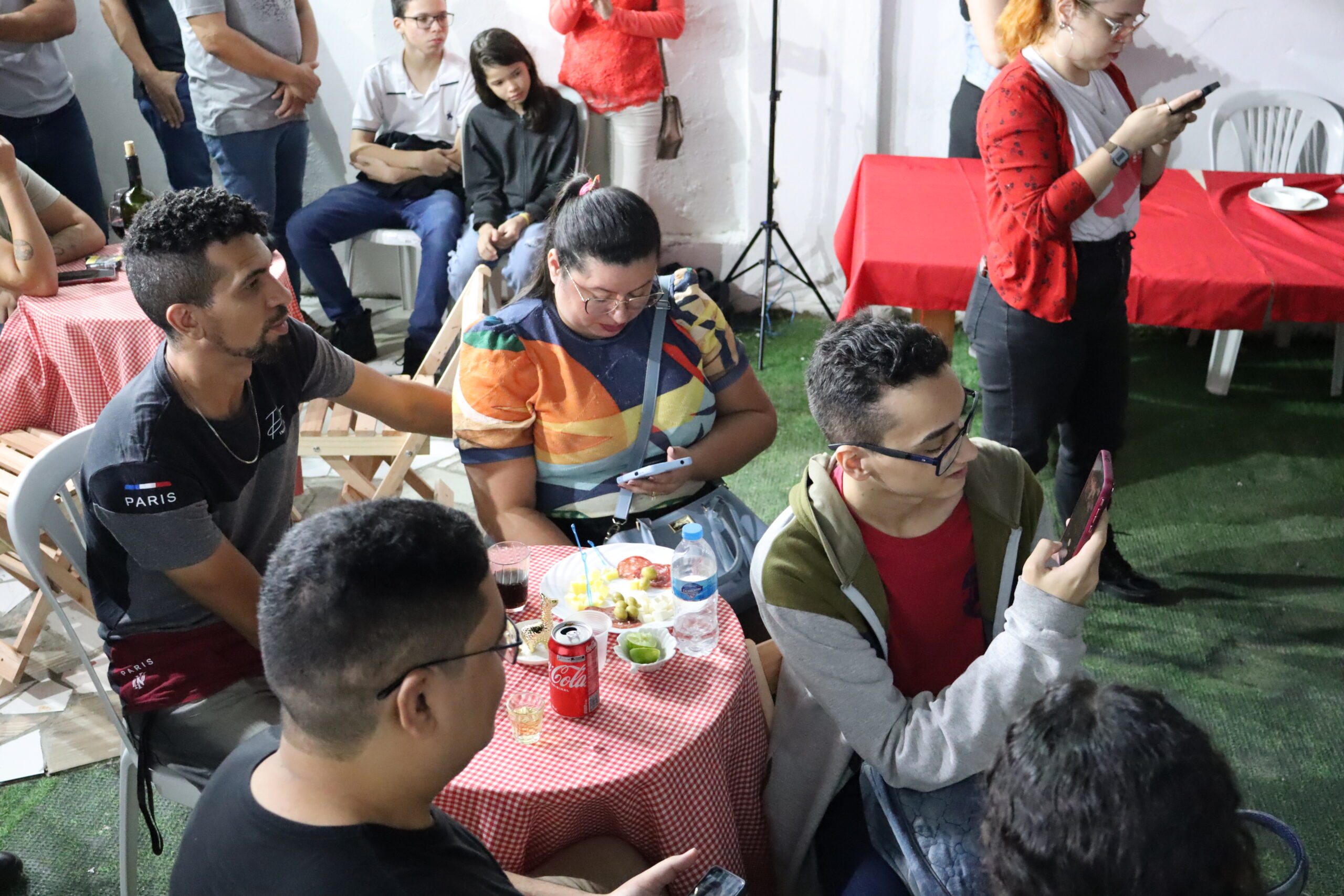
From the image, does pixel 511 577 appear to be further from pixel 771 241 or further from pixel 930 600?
pixel 771 241

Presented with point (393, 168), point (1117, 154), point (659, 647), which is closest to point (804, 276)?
point (393, 168)

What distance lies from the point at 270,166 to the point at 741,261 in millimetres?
2059

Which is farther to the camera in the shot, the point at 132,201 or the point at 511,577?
the point at 132,201

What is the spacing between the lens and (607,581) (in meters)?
2.14

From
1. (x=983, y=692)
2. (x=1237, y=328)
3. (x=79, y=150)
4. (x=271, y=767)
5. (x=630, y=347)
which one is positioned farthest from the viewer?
(x=79, y=150)

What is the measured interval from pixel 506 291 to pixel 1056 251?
255cm

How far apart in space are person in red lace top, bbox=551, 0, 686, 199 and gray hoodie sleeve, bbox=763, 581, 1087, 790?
3450 mm

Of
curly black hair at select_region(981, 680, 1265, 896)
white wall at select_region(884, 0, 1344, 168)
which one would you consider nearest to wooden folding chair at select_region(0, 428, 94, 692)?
curly black hair at select_region(981, 680, 1265, 896)

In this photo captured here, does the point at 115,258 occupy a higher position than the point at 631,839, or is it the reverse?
the point at 115,258

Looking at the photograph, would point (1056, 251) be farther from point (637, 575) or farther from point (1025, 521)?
point (637, 575)

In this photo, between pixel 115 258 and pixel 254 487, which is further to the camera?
pixel 115 258

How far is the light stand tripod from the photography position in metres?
4.66

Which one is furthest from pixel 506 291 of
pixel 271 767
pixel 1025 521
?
pixel 271 767

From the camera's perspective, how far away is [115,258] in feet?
11.7
